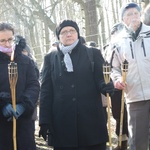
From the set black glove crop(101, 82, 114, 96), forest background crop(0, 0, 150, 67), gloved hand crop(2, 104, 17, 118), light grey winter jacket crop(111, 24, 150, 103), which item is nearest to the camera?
gloved hand crop(2, 104, 17, 118)

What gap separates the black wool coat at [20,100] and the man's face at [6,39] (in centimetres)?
10

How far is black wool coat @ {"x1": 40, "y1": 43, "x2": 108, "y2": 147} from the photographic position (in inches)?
139

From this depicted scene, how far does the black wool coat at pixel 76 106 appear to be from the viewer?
3.52m

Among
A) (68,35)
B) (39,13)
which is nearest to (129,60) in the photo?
(68,35)

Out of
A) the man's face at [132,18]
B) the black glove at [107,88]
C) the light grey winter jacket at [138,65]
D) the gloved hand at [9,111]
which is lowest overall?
the gloved hand at [9,111]

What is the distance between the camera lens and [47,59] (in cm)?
371

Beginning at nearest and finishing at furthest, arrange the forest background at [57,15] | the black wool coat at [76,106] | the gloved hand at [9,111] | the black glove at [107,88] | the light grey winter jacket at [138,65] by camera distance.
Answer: the gloved hand at [9,111]
the black glove at [107,88]
the black wool coat at [76,106]
the light grey winter jacket at [138,65]
the forest background at [57,15]

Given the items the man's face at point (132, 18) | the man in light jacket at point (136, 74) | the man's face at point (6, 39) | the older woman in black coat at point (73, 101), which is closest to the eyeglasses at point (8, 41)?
the man's face at point (6, 39)

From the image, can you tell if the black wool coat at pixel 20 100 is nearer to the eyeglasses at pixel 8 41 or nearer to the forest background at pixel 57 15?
the eyeglasses at pixel 8 41

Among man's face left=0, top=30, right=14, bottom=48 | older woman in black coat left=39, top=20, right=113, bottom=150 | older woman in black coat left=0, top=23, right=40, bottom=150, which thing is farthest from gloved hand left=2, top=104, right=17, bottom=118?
man's face left=0, top=30, right=14, bottom=48

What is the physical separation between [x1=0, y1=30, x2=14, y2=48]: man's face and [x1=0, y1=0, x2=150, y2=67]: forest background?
0.98 m

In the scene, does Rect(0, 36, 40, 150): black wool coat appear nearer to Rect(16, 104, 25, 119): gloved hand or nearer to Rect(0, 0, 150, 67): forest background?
Rect(16, 104, 25, 119): gloved hand

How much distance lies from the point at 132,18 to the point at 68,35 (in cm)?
84

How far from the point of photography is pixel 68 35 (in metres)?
3.59
